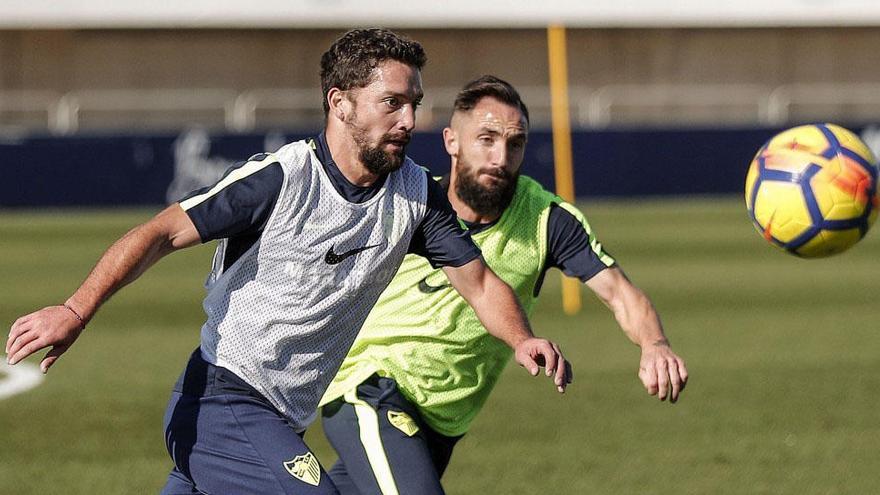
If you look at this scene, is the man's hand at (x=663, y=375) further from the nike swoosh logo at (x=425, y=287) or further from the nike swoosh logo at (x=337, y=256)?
the nike swoosh logo at (x=425, y=287)

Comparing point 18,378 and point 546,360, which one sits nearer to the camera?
point 546,360

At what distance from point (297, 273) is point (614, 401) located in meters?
6.04

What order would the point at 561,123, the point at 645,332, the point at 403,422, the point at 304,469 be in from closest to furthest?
the point at 304,469 < the point at 645,332 < the point at 403,422 < the point at 561,123

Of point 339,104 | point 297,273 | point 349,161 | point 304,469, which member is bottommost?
point 304,469

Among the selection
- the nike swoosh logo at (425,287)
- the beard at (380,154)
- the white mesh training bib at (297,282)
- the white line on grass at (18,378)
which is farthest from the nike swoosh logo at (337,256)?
the white line on grass at (18,378)

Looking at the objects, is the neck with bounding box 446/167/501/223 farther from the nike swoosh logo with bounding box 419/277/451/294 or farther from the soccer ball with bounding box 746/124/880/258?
the soccer ball with bounding box 746/124/880/258

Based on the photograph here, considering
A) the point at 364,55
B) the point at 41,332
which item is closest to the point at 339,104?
the point at 364,55

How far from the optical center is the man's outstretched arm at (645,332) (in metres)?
5.36

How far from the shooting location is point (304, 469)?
5109 mm

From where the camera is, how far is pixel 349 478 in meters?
6.09

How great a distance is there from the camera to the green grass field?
28.1 ft

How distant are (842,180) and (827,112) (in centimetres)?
3341

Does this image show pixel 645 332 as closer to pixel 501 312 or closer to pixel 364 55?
pixel 501 312

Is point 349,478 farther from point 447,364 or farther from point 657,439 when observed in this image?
point 657,439
